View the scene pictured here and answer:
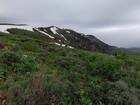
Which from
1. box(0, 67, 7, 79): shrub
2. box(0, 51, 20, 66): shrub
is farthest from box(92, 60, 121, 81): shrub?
box(0, 67, 7, 79): shrub

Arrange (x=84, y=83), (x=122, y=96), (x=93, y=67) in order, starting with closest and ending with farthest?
(x=122, y=96), (x=84, y=83), (x=93, y=67)

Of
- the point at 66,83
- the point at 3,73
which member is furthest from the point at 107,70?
the point at 3,73

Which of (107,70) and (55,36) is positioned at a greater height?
(107,70)

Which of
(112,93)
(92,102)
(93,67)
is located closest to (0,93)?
(92,102)

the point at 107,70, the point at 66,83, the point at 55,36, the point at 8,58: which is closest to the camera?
the point at 66,83

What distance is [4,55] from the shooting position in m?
11.1

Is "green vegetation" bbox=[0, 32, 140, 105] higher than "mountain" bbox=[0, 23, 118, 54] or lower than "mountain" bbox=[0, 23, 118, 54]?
higher

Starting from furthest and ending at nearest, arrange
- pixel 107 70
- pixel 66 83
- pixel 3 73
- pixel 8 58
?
pixel 107 70 < pixel 8 58 < pixel 3 73 < pixel 66 83

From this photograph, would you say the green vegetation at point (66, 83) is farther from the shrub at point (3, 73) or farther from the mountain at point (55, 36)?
the mountain at point (55, 36)

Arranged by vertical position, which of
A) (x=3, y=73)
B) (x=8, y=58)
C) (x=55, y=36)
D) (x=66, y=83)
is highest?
(x=66, y=83)

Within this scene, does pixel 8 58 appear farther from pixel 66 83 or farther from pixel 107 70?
pixel 107 70

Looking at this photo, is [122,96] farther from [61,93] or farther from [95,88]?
[61,93]

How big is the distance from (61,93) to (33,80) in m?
0.89

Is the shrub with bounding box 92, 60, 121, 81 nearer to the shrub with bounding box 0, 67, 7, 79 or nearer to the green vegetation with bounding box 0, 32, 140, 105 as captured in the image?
the green vegetation with bounding box 0, 32, 140, 105
